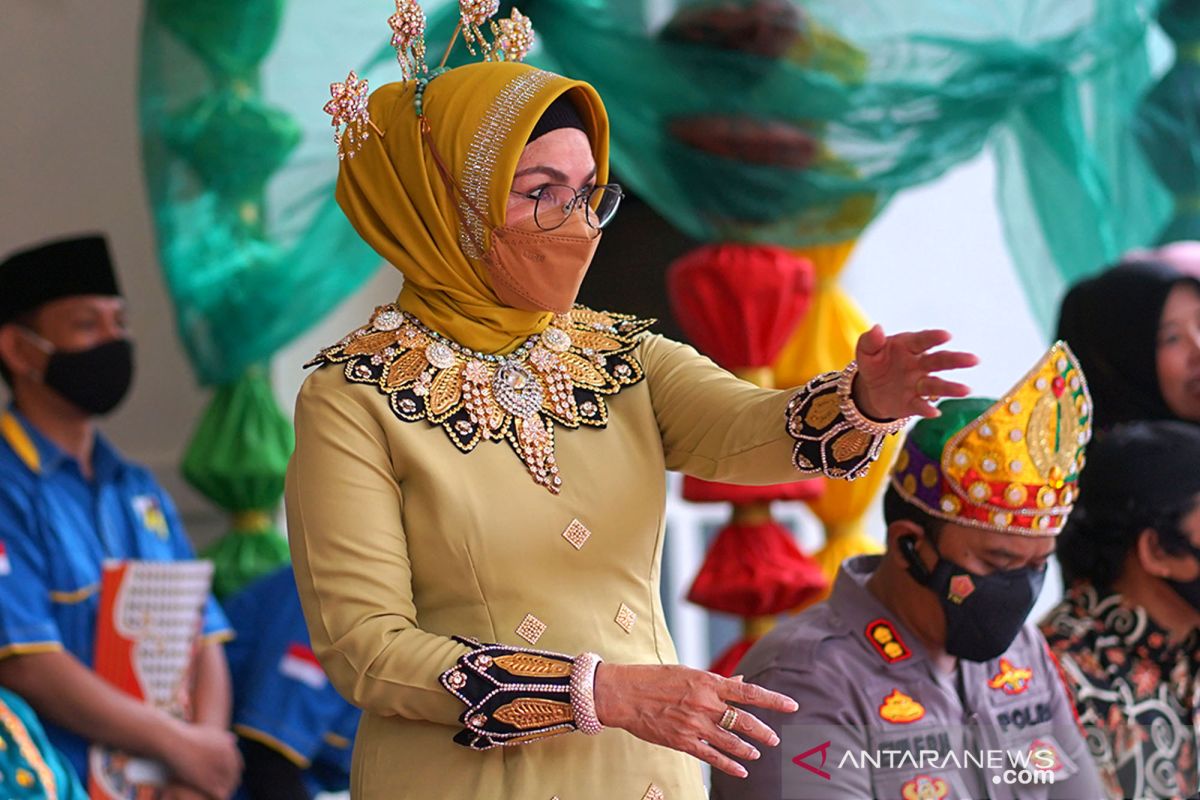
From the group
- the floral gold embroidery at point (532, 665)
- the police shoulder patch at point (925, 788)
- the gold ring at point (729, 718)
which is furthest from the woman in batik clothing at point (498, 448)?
the police shoulder patch at point (925, 788)

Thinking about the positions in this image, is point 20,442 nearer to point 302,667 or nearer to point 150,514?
point 150,514

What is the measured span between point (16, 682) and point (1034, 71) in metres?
2.21

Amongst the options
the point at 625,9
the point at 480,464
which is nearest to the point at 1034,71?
the point at 625,9

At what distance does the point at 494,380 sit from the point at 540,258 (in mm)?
138

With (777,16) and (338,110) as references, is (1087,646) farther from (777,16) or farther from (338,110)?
(338,110)

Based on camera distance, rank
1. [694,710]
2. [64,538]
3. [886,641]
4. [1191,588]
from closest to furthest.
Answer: [694,710] < [886,641] < [1191,588] < [64,538]

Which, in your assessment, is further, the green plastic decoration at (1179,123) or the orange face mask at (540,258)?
the green plastic decoration at (1179,123)

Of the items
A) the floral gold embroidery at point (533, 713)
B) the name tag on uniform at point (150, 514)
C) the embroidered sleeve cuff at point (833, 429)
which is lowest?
the name tag on uniform at point (150, 514)

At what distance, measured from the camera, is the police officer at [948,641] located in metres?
2.24

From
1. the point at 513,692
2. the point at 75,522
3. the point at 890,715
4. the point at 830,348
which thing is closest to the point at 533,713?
the point at 513,692

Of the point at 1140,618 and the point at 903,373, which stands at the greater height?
the point at 903,373

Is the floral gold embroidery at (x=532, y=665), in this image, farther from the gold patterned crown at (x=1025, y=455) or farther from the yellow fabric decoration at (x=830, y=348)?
the yellow fabric decoration at (x=830, y=348)

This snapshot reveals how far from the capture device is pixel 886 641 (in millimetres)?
2355

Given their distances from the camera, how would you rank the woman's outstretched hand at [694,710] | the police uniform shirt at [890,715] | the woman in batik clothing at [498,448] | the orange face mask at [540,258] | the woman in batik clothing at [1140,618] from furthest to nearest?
the woman in batik clothing at [1140,618]
the police uniform shirt at [890,715]
the orange face mask at [540,258]
the woman in batik clothing at [498,448]
the woman's outstretched hand at [694,710]
